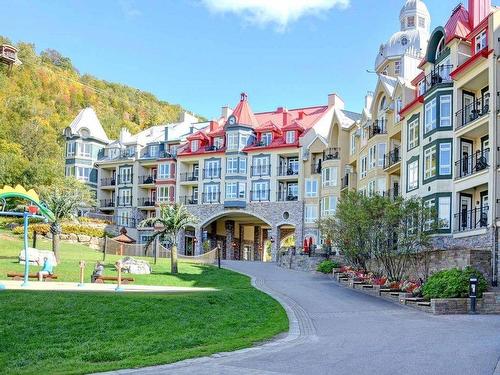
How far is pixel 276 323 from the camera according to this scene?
58.9ft

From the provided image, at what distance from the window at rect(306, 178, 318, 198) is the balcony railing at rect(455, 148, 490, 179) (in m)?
26.8

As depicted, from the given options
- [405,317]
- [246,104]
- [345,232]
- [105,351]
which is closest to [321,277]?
[345,232]

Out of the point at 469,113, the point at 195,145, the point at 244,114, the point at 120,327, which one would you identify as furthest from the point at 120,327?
the point at 195,145

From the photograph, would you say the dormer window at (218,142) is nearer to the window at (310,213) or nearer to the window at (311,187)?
the window at (311,187)

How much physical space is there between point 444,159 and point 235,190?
32.5 metres

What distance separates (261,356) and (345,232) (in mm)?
21626

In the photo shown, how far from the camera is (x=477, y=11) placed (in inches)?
1357

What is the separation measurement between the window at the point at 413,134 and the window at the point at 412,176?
3.61ft

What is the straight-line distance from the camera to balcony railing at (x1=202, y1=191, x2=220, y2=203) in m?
64.2

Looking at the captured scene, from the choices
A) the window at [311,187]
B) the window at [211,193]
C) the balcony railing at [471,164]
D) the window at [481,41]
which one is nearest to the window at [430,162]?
the balcony railing at [471,164]

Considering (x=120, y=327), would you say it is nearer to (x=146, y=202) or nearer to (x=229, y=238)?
(x=229, y=238)

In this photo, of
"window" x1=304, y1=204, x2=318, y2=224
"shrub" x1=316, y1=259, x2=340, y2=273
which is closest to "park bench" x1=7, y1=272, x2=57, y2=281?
"shrub" x1=316, y1=259, x2=340, y2=273

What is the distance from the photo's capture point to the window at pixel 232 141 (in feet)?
209

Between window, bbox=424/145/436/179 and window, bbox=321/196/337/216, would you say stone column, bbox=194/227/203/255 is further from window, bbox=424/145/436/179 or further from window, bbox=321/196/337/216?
window, bbox=424/145/436/179
